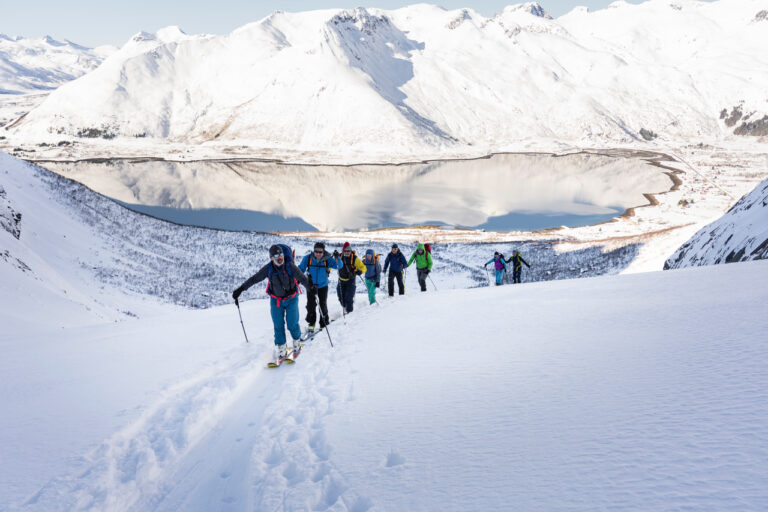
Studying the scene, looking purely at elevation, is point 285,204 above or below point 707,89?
below

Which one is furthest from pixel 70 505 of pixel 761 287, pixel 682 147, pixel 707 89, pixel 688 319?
pixel 707 89

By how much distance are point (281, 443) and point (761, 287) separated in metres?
6.63

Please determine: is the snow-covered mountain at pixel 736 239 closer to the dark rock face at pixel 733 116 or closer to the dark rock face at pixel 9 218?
the dark rock face at pixel 9 218

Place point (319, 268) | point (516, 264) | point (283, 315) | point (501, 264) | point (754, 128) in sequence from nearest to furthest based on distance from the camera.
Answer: point (283, 315)
point (319, 268)
point (501, 264)
point (516, 264)
point (754, 128)

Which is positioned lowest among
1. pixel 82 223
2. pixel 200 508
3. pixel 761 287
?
pixel 200 508

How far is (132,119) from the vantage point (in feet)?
531

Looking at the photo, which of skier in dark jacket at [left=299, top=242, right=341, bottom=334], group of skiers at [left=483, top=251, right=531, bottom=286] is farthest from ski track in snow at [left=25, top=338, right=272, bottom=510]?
group of skiers at [left=483, top=251, right=531, bottom=286]

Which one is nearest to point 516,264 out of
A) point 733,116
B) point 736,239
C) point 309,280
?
point 736,239

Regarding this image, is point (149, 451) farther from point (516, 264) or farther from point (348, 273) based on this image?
point (516, 264)

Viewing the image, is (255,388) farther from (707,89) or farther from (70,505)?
(707,89)

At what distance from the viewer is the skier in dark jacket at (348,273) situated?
11.3m

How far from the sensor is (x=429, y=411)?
4250mm

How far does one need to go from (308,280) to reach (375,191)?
7564 cm

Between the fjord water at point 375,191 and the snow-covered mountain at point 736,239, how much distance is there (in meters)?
38.2
